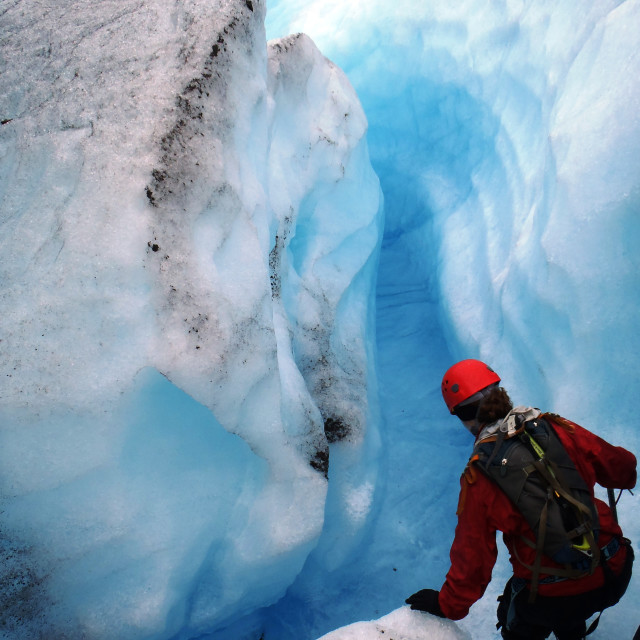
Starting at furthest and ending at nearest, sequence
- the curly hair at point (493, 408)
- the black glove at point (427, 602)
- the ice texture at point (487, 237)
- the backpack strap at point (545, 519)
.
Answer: the ice texture at point (487, 237), the black glove at point (427, 602), the curly hair at point (493, 408), the backpack strap at point (545, 519)

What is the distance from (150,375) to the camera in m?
1.67

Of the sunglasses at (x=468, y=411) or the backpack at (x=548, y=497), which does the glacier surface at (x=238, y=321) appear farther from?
the sunglasses at (x=468, y=411)

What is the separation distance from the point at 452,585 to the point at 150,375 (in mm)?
1104

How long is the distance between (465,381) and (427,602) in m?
0.71

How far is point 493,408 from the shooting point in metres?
1.53

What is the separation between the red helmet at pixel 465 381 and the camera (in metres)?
1.61

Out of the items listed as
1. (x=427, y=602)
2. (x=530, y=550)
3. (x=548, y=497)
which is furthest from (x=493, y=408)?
(x=427, y=602)

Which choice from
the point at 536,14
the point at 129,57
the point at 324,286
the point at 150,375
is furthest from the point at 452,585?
the point at 536,14

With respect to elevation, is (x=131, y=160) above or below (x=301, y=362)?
above

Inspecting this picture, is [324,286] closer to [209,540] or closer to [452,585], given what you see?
[209,540]

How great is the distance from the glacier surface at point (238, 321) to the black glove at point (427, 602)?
0.06m

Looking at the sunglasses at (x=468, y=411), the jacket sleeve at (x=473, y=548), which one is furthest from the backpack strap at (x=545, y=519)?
the sunglasses at (x=468, y=411)

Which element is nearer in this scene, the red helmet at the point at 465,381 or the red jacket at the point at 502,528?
the red jacket at the point at 502,528

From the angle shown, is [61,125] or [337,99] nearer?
[61,125]
